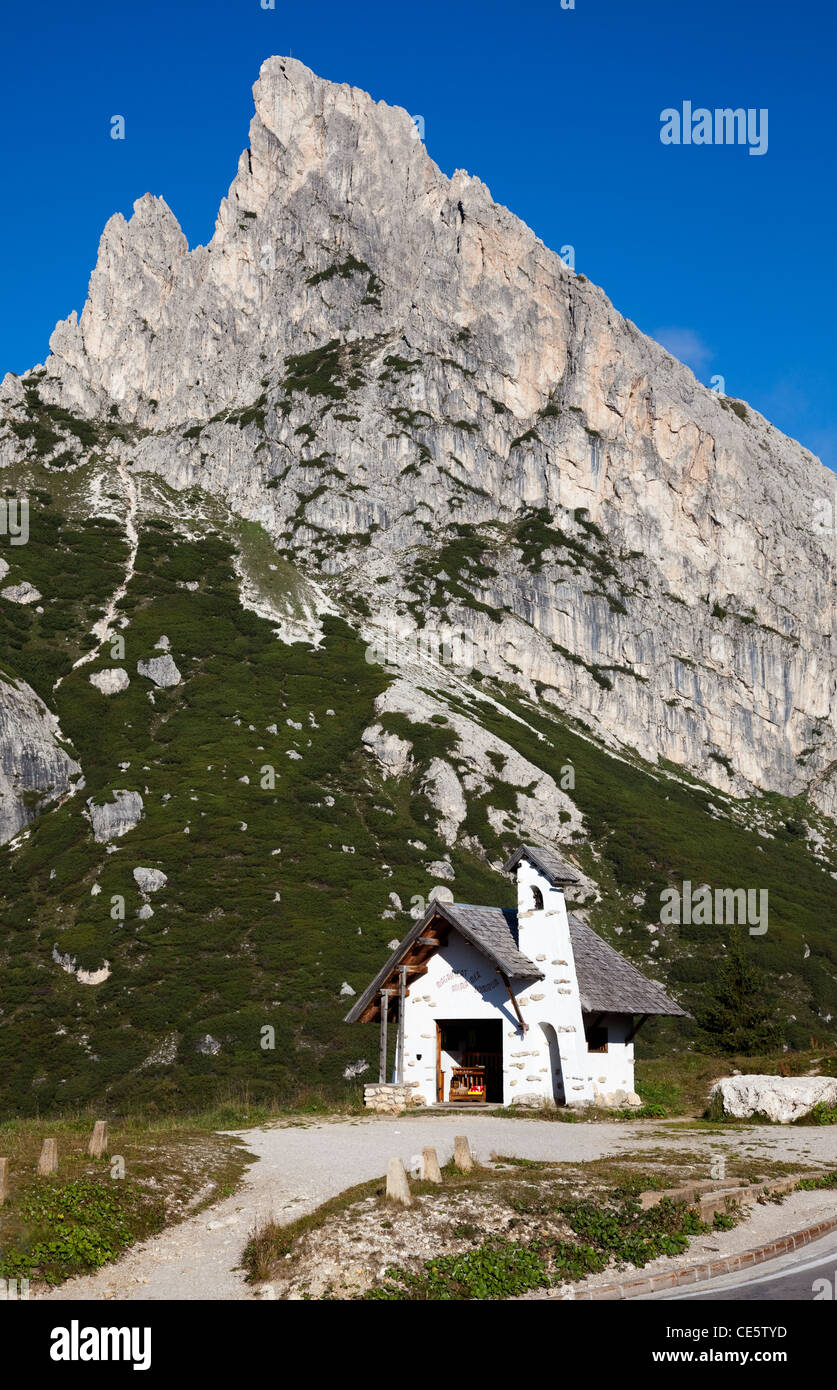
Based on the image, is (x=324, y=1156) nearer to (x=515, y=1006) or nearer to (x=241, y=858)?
(x=515, y=1006)

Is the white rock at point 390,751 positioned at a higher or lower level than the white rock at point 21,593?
lower

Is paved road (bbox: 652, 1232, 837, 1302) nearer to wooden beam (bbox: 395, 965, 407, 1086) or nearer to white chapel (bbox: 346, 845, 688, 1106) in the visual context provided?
white chapel (bbox: 346, 845, 688, 1106)

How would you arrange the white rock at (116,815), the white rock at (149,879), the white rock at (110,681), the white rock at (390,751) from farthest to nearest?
the white rock at (110,681) < the white rock at (390,751) < the white rock at (116,815) < the white rock at (149,879)

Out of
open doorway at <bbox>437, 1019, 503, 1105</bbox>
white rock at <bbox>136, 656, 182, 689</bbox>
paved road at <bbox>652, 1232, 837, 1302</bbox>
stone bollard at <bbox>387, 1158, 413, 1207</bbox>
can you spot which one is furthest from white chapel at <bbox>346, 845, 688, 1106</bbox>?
white rock at <bbox>136, 656, 182, 689</bbox>

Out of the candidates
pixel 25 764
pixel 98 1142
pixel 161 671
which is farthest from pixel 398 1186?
pixel 161 671

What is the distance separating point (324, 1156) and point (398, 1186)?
309 inches

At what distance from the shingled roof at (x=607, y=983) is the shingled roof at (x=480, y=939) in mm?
2429

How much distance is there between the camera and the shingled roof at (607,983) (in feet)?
116

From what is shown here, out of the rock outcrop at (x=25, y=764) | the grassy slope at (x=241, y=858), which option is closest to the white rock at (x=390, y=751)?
the grassy slope at (x=241, y=858)

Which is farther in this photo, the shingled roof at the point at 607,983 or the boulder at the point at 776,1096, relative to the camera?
the shingled roof at the point at 607,983

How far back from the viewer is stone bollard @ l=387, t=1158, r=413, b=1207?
14727mm

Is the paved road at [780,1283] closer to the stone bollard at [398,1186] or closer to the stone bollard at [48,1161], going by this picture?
the stone bollard at [398,1186]

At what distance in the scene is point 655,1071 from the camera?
142 ft

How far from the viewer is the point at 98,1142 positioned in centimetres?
1892
